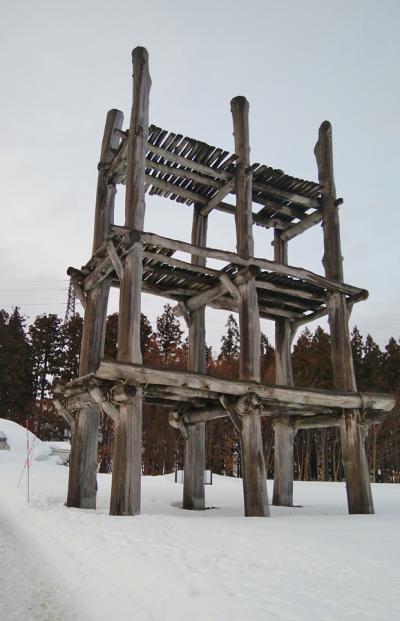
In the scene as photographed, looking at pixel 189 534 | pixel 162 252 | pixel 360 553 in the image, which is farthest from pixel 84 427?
pixel 360 553

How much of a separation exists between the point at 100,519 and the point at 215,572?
177 inches

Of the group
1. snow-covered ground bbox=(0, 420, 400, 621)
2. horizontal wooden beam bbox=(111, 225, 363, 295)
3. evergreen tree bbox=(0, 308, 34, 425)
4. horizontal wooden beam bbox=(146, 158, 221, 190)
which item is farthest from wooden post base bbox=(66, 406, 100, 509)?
evergreen tree bbox=(0, 308, 34, 425)

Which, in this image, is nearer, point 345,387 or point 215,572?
point 215,572

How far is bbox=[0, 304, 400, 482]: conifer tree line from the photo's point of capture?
38.2 meters

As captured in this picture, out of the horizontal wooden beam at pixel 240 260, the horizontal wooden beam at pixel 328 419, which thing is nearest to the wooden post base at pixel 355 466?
the horizontal wooden beam at pixel 328 419

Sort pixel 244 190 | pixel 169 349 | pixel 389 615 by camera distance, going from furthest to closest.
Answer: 1. pixel 169 349
2. pixel 244 190
3. pixel 389 615

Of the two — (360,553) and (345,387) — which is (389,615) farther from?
(345,387)

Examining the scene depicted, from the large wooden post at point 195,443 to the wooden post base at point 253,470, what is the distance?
2.84 meters

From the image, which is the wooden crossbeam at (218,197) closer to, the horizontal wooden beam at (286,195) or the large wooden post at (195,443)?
the horizontal wooden beam at (286,195)

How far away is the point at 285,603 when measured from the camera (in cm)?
423

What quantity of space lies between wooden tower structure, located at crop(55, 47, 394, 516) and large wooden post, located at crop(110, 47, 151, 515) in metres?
0.02

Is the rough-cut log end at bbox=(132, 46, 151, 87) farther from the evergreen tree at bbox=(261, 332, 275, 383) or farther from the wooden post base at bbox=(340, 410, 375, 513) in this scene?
the evergreen tree at bbox=(261, 332, 275, 383)

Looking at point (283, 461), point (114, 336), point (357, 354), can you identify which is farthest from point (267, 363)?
point (283, 461)

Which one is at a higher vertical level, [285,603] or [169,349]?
[169,349]
